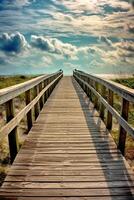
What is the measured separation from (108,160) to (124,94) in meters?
1.16

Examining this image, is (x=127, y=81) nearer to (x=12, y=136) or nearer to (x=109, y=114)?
(x=109, y=114)

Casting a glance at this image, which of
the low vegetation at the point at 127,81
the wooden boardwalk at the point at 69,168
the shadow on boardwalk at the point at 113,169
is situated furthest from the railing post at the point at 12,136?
the low vegetation at the point at 127,81

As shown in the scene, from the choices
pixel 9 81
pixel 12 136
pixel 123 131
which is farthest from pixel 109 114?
pixel 9 81

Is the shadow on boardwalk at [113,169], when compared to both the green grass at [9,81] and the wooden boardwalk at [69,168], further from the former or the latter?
the green grass at [9,81]

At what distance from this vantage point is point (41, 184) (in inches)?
164

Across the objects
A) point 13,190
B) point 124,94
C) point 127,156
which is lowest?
point 127,156

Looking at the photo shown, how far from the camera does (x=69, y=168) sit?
4.75 metres

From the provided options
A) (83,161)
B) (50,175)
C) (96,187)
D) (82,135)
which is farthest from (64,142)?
(96,187)

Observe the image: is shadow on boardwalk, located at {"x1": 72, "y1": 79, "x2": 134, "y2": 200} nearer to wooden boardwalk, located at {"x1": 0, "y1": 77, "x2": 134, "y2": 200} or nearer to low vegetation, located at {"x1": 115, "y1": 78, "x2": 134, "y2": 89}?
wooden boardwalk, located at {"x1": 0, "y1": 77, "x2": 134, "y2": 200}

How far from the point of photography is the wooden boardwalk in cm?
391

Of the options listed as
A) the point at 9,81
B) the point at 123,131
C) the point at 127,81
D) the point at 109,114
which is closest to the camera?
the point at 123,131

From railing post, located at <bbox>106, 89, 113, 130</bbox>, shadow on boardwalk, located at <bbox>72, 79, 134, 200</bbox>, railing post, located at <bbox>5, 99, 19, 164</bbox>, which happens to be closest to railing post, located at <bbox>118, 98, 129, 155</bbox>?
shadow on boardwalk, located at <bbox>72, 79, 134, 200</bbox>

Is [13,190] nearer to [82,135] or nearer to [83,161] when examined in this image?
[83,161]

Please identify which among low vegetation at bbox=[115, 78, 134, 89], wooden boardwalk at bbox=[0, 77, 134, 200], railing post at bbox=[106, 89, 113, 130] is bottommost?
low vegetation at bbox=[115, 78, 134, 89]
